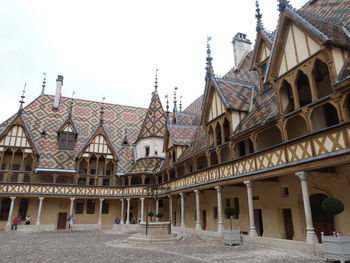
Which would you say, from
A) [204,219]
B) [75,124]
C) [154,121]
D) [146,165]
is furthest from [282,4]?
[75,124]

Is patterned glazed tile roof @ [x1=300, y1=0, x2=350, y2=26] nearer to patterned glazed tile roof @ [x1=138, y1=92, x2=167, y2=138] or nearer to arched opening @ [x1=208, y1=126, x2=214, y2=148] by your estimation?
arched opening @ [x1=208, y1=126, x2=214, y2=148]

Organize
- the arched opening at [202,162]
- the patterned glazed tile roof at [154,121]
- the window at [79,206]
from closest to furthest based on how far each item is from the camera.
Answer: the arched opening at [202,162]
the window at [79,206]
the patterned glazed tile roof at [154,121]

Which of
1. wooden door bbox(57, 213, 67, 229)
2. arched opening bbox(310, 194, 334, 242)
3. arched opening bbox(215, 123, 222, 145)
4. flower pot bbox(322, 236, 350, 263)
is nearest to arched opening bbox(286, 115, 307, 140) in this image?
arched opening bbox(310, 194, 334, 242)

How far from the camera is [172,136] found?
24.3 meters

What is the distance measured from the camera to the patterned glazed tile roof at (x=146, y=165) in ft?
94.4

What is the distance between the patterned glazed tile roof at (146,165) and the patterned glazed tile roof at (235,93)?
45.4 feet

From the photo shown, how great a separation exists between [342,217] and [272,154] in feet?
11.2

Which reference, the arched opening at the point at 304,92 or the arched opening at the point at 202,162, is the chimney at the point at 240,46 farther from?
the arched opening at the point at 304,92

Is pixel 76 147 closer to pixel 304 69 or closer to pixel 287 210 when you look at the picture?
pixel 287 210

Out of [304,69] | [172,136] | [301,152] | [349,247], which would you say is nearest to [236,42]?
[172,136]

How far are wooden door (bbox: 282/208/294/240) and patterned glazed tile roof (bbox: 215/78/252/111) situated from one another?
5.95 m

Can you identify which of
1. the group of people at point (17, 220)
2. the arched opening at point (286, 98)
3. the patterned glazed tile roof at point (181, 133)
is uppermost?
the patterned glazed tile roof at point (181, 133)

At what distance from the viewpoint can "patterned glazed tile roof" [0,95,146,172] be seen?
28484 mm

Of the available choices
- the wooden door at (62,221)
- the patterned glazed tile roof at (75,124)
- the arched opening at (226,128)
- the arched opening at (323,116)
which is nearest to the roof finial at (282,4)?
the arched opening at (323,116)
